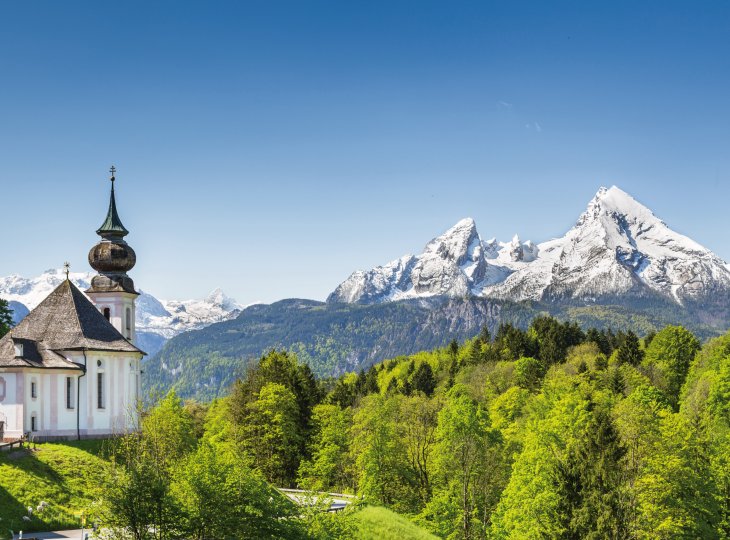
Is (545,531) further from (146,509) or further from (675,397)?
(675,397)

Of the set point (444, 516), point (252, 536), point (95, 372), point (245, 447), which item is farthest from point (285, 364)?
point (252, 536)

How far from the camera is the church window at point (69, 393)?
72000 mm

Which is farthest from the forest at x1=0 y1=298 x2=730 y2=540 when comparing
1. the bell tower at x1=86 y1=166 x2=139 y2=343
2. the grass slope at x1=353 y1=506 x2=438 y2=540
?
the bell tower at x1=86 y1=166 x2=139 y2=343

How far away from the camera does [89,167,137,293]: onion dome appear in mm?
86750

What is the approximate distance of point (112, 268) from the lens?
287 ft

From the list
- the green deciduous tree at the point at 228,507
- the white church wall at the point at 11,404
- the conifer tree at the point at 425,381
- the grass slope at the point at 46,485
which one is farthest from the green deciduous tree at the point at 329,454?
the conifer tree at the point at 425,381

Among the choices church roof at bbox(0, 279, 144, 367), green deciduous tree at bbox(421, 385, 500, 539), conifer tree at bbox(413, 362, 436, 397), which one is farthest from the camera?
conifer tree at bbox(413, 362, 436, 397)

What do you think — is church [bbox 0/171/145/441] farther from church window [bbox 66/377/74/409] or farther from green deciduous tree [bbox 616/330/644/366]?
green deciduous tree [bbox 616/330/644/366]

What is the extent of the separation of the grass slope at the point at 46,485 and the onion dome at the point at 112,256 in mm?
21771

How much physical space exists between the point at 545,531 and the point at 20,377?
122ft

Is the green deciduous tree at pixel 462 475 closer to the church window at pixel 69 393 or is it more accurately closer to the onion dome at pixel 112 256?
the church window at pixel 69 393

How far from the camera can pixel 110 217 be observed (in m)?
87.2

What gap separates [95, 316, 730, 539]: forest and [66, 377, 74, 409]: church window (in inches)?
217

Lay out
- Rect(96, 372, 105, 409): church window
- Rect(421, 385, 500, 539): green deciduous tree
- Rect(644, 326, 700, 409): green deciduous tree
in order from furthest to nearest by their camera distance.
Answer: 1. Rect(644, 326, 700, 409): green deciduous tree
2. Rect(96, 372, 105, 409): church window
3. Rect(421, 385, 500, 539): green deciduous tree
